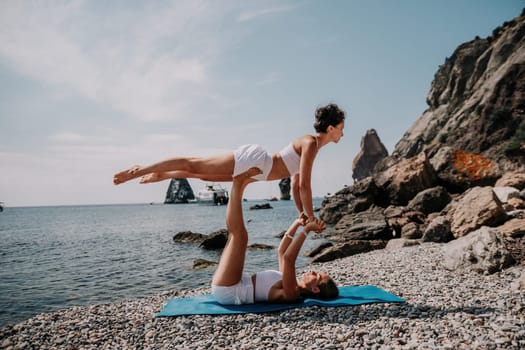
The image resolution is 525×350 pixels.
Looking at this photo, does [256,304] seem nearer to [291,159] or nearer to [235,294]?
[235,294]

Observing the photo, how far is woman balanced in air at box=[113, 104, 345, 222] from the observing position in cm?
578

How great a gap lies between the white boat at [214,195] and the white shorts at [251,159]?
90.1 meters

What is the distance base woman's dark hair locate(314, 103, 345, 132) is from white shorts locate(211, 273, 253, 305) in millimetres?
2933

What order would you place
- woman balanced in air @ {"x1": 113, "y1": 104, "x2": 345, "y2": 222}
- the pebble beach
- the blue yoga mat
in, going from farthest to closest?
woman balanced in air @ {"x1": 113, "y1": 104, "x2": 345, "y2": 222}
the blue yoga mat
the pebble beach

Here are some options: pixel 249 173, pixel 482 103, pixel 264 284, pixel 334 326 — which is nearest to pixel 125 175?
pixel 249 173

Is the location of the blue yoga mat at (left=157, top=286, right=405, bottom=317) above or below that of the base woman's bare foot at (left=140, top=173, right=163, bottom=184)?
below

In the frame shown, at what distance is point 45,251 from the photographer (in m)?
22.0

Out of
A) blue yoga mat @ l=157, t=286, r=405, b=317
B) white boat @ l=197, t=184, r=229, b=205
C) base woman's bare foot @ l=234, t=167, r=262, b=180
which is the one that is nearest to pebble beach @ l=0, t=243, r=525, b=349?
blue yoga mat @ l=157, t=286, r=405, b=317

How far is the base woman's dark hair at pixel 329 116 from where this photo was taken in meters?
5.82

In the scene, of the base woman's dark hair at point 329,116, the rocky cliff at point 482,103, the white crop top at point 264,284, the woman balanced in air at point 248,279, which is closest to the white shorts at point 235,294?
the woman balanced in air at point 248,279

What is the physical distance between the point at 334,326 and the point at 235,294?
70.4 inches

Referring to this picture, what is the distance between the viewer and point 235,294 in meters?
5.87

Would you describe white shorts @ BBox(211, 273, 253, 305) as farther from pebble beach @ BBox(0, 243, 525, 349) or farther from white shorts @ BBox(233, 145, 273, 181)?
white shorts @ BBox(233, 145, 273, 181)

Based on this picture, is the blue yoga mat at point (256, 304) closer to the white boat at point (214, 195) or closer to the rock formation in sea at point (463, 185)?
the rock formation in sea at point (463, 185)
